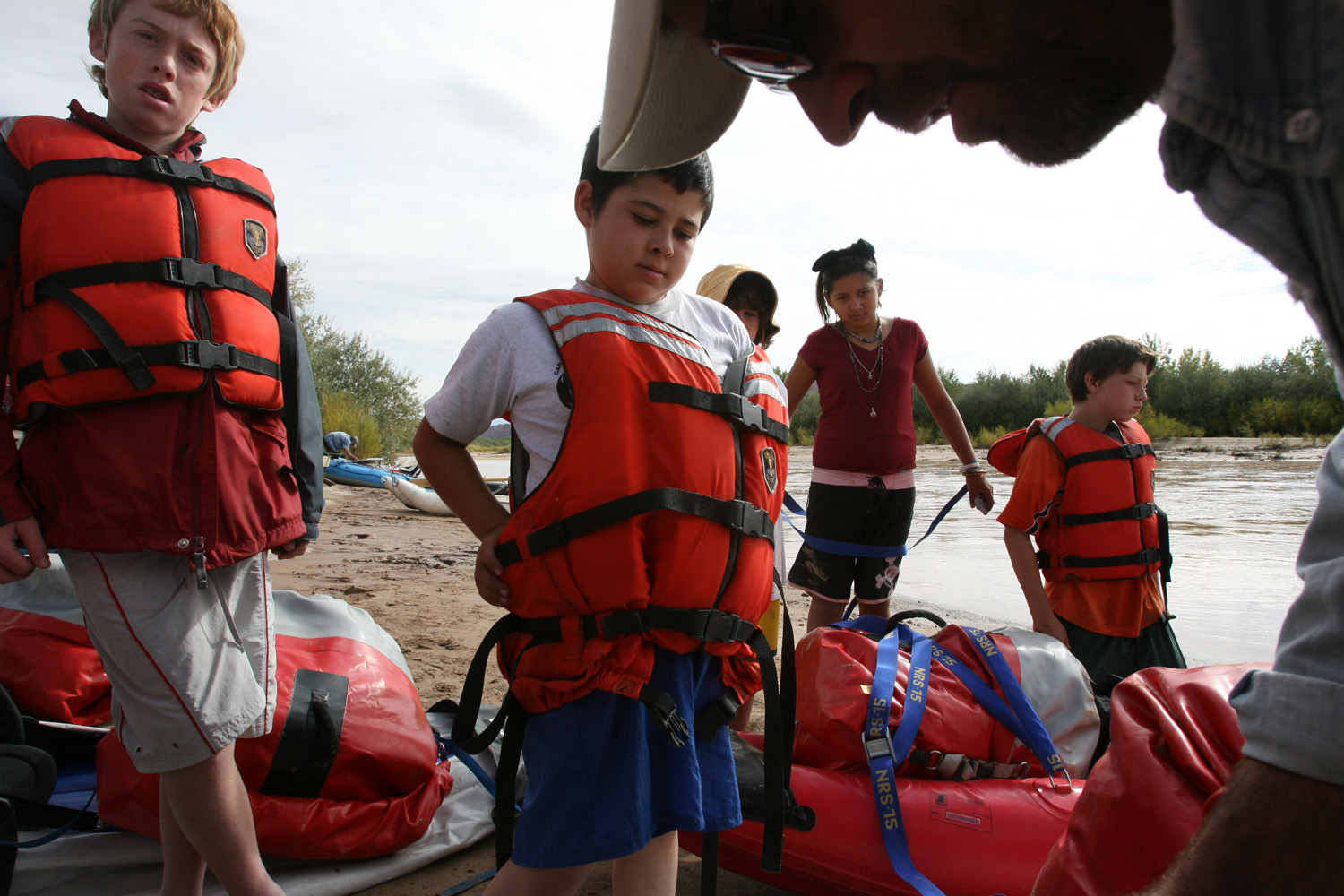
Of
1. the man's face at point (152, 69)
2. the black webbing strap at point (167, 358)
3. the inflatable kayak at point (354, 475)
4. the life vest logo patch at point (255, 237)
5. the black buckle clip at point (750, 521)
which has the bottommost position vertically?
the inflatable kayak at point (354, 475)

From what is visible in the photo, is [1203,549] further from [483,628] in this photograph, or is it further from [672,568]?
[672,568]

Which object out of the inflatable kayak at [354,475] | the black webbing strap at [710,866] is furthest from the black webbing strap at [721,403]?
the inflatable kayak at [354,475]

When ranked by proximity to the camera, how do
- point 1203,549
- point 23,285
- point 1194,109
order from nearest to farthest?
point 1194,109
point 23,285
point 1203,549

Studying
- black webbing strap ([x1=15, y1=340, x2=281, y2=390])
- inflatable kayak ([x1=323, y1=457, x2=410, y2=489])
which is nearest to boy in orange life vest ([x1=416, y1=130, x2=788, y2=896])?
black webbing strap ([x1=15, y1=340, x2=281, y2=390])

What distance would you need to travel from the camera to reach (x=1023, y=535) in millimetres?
3287

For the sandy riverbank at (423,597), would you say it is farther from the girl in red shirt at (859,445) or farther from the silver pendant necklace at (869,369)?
the silver pendant necklace at (869,369)

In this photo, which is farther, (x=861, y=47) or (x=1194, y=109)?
(x=861, y=47)

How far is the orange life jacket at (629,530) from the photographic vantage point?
58.0 inches

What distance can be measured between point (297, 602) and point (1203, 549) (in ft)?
26.8

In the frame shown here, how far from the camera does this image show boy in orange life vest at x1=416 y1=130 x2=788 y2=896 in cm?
145

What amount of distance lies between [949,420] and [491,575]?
3249 millimetres

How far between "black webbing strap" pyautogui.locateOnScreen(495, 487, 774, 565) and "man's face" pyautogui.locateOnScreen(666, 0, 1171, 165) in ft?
2.31

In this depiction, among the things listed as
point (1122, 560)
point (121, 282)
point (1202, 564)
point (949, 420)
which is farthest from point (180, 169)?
point (1202, 564)

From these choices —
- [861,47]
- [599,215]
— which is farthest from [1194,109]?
[599,215]
